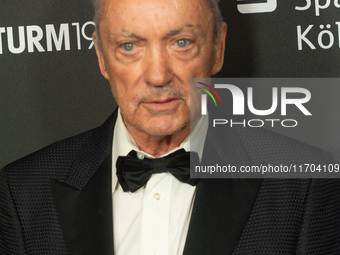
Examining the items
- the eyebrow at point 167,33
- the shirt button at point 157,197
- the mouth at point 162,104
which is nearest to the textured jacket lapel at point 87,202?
the shirt button at point 157,197

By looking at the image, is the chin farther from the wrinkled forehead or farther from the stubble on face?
the wrinkled forehead

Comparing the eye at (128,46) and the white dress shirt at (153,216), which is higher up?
the eye at (128,46)

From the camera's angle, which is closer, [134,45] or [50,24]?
[134,45]

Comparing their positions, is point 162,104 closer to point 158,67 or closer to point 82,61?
point 158,67

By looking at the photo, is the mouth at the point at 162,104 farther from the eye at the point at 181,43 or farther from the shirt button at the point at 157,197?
the shirt button at the point at 157,197

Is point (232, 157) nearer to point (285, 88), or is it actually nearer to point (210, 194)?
point (210, 194)

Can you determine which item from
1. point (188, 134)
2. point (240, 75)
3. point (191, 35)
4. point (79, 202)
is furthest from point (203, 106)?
point (79, 202)

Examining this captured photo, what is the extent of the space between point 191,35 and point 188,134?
0.35 m

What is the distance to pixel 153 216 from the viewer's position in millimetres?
1514

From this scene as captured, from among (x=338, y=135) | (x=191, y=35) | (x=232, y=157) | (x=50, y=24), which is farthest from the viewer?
(x=50, y=24)

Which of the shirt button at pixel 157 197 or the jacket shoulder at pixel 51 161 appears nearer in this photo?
the shirt button at pixel 157 197

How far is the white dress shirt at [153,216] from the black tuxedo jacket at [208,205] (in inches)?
2.0

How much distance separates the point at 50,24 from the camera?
2039 millimetres

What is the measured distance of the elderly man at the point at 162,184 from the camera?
4.77 feet
